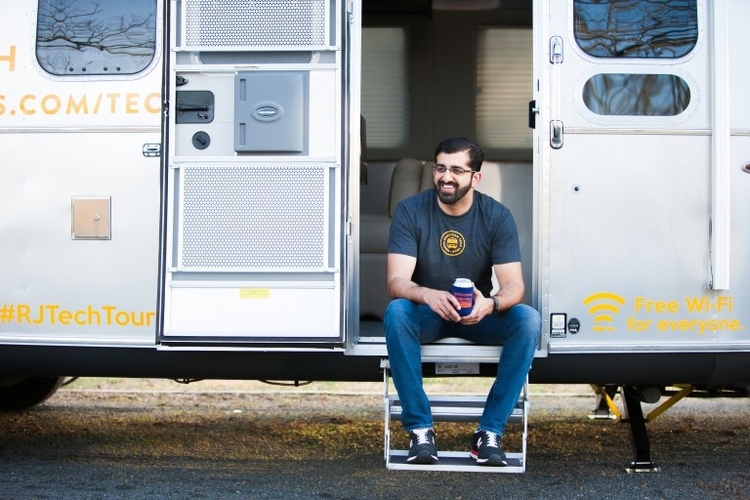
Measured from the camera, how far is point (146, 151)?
4.32 meters

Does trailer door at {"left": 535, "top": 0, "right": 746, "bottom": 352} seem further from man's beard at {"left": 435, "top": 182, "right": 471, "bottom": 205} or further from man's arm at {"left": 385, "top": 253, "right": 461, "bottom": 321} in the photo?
man's arm at {"left": 385, "top": 253, "right": 461, "bottom": 321}

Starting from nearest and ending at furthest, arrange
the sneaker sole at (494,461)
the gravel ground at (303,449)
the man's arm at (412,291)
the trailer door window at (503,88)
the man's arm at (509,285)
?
1. the sneaker sole at (494,461)
2. the man's arm at (412,291)
3. the man's arm at (509,285)
4. the gravel ground at (303,449)
5. the trailer door window at (503,88)

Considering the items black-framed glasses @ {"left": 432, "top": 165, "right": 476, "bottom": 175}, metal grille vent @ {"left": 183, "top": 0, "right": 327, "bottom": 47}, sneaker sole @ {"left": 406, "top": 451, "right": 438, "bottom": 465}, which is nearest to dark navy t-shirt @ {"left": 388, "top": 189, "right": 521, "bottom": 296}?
black-framed glasses @ {"left": 432, "top": 165, "right": 476, "bottom": 175}

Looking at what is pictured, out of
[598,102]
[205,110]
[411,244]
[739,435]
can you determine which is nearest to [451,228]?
[411,244]

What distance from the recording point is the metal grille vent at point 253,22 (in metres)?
4.24

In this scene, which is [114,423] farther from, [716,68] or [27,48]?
[716,68]

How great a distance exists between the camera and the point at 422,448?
3.99 m

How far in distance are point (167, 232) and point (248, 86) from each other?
0.73 meters

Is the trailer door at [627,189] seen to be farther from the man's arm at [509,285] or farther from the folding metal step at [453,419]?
the folding metal step at [453,419]

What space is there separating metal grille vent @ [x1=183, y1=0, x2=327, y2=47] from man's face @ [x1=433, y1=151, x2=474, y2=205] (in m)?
0.78

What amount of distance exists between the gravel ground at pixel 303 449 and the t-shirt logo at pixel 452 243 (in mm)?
1084

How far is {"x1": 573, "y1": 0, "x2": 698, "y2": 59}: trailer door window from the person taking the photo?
434 centimetres

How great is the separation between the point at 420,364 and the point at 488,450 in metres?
0.46

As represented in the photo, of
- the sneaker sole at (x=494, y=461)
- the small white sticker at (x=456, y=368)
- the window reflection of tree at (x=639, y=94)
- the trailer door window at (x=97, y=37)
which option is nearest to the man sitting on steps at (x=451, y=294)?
the sneaker sole at (x=494, y=461)
